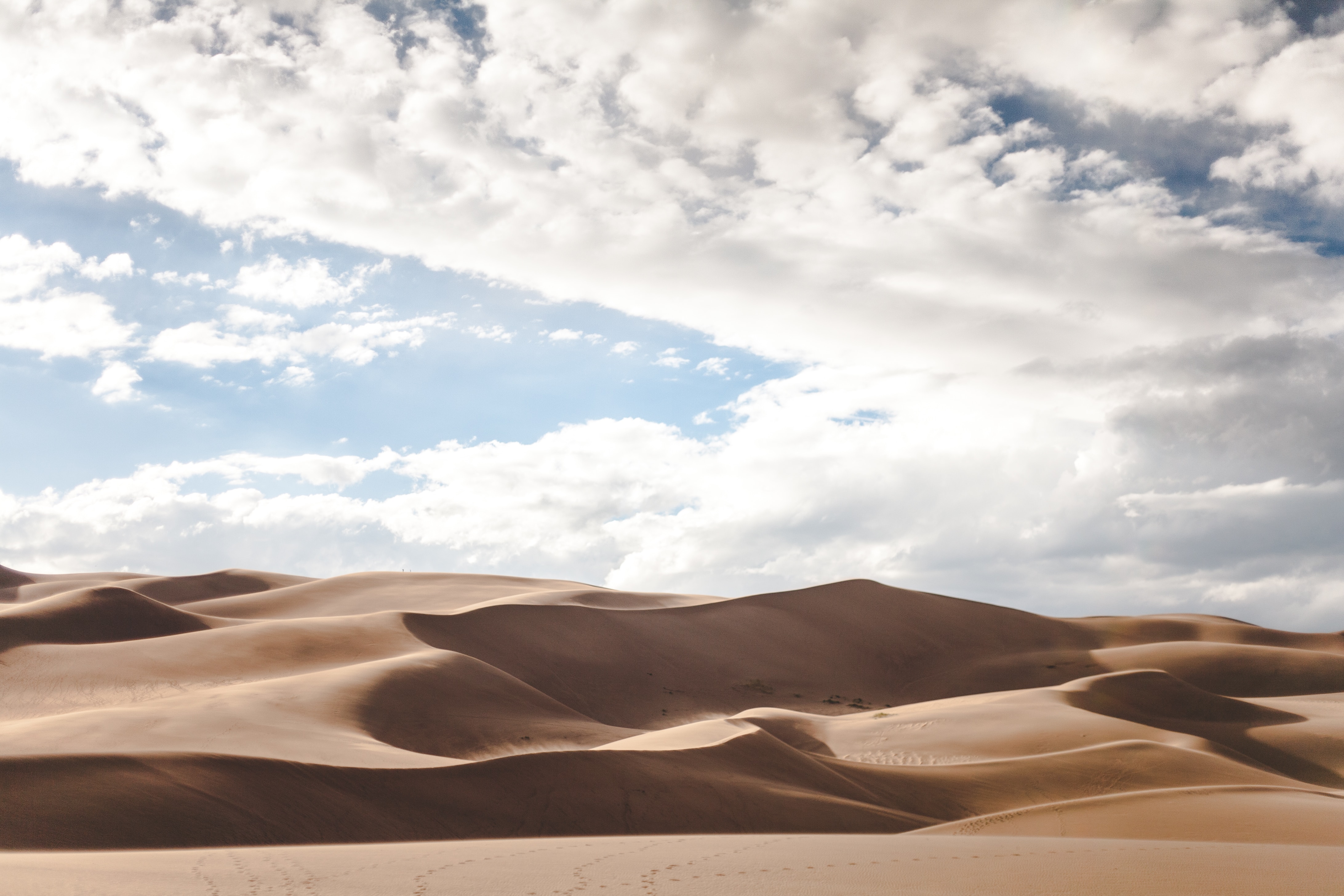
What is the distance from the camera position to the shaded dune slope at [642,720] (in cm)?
1483

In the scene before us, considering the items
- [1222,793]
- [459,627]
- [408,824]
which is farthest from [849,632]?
[408,824]

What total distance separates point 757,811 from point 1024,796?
7.29 metres

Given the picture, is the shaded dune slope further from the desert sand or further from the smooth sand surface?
the smooth sand surface

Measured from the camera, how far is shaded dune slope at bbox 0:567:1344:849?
14.8 m

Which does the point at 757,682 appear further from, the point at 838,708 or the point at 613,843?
the point at 613,843

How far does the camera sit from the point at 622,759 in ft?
59.2

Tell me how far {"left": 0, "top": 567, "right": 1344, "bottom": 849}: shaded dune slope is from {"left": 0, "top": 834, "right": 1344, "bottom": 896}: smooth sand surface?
2669 millimetres

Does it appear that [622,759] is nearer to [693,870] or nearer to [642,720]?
[693,870]

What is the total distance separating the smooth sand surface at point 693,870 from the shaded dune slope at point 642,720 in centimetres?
267

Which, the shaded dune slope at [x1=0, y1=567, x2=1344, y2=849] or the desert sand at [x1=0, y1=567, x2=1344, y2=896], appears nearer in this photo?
the desert sand at [x1=0, y1=567, x2=1344, y2=896]

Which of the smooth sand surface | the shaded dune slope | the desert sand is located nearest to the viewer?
the smooth sand surface

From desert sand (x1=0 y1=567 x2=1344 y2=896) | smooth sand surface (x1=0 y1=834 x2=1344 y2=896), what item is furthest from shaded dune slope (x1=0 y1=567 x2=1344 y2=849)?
smooth sand surface (x1=0 y1=834 x2=1344 y2=896)

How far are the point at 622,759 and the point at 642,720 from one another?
20.5 meters

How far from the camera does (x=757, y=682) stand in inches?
1756
